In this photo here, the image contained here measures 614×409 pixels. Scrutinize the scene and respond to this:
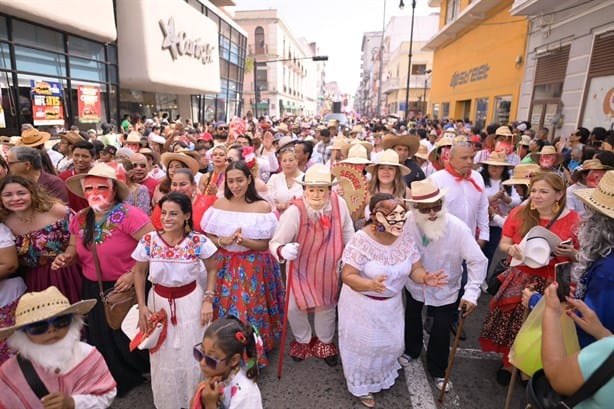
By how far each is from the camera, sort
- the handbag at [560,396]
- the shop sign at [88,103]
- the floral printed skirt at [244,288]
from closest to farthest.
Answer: the handbag at [560,396], the floral printed skirt at [244,288], the shop sign at [88,103]

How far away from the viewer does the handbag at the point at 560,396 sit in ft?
4.79

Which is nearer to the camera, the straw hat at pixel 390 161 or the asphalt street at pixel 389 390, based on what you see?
the asphalt street at pixel 389 390

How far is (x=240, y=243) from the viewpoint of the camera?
129 inches

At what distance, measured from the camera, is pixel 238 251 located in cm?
337

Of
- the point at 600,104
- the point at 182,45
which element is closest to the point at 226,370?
the point at 600,104

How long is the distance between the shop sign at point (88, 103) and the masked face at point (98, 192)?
12.8 metres

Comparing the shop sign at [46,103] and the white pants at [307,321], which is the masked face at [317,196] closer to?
the white pants at [307,321]

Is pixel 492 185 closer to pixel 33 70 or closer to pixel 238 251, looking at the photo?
pixel 238 251

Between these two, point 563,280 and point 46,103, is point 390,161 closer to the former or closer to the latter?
point 563,280

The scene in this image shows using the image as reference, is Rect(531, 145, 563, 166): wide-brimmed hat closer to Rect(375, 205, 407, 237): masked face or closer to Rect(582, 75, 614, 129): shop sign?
Rect(582, 75, 614, 129): shop sign

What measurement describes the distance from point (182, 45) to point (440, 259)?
1894 centimetres

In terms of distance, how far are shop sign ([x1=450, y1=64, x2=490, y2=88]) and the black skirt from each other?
19.0m

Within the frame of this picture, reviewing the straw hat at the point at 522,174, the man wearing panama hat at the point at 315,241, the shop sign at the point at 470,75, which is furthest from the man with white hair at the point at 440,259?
the shop sign at the point at 470,75

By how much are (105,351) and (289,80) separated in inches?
2409
